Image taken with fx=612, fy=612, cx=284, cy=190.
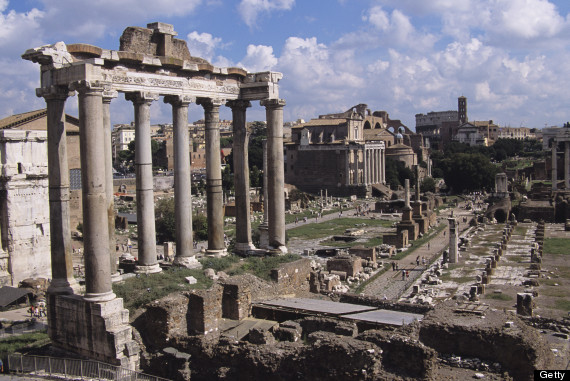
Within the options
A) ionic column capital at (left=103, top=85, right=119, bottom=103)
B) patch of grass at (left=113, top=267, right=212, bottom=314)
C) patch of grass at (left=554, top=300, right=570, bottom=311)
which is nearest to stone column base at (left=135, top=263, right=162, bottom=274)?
patch of grass at (left=113, top=267, right=212, bottom=314)

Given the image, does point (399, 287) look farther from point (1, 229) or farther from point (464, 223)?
point (464, 223)

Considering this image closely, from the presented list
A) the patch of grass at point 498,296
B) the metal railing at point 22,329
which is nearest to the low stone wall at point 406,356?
the metal railing at point 22,329

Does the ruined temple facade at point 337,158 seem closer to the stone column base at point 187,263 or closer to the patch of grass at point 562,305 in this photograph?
the patch of grass at point 562,305

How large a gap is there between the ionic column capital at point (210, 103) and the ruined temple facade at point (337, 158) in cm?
6756

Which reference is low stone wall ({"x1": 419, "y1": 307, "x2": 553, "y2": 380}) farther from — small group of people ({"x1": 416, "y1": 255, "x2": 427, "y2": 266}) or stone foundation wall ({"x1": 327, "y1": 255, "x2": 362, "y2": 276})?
small group of people ({"x1": 416, "y1": 255, "x2": 427, "y2": 266})

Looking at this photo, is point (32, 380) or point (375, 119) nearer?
point (32, 380)

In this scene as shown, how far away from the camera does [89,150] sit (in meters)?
12.4

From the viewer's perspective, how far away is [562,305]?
22297mm

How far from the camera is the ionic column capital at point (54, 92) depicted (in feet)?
42.9

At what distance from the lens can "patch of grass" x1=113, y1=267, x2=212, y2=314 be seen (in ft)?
45.3

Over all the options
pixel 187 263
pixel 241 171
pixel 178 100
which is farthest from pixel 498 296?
pixel 178 100

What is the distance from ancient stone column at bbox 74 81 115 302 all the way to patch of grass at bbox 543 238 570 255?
29.6 m

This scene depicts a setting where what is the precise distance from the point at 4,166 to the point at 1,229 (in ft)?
9.00

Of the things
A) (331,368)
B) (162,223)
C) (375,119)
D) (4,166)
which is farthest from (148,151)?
(375,119)
